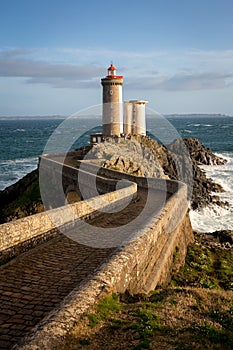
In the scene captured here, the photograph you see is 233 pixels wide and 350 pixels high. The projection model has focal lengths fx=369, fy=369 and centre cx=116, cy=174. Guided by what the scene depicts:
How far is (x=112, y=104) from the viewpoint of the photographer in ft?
134

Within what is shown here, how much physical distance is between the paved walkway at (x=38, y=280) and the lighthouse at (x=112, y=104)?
31.2 meters

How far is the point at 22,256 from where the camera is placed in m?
8.87

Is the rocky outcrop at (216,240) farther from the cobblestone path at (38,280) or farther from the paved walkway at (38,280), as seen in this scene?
the cobblestone path at (38,280)

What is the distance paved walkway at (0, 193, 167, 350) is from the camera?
5.59 metres

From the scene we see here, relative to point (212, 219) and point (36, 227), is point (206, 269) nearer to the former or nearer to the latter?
point (36, 227)

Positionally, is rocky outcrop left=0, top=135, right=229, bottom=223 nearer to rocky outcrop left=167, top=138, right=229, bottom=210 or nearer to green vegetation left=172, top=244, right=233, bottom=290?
rocky outcrop left=167, top=138, right=229, bottom=210

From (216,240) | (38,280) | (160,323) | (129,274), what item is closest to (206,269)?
(216,240)

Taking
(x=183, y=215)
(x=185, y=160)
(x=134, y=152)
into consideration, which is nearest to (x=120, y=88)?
(x=134, y=152)

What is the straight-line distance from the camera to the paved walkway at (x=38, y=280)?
5594 mm

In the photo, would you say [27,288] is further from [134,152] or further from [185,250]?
[134,152]

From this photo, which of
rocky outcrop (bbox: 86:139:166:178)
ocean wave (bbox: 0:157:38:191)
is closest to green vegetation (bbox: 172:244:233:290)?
rocky outcrop (bbox: 86:139:166:178)

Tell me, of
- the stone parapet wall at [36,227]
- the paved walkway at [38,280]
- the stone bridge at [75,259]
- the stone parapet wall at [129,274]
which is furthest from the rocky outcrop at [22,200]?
the paved walkway at [38,280]

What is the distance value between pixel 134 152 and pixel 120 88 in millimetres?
7749

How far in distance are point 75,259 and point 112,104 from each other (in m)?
33.4
